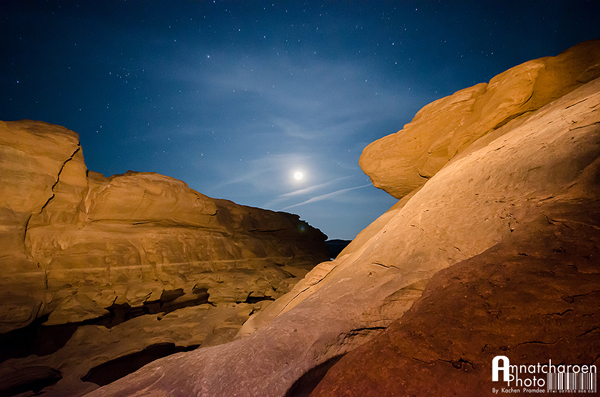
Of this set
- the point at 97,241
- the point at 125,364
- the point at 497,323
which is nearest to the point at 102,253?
the point at 97,241

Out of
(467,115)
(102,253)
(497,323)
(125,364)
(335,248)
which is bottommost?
(125,364)

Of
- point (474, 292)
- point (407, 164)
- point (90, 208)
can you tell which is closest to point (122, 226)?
point (90, 208)

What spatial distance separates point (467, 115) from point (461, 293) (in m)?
5.33

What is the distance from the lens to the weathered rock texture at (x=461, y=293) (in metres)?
1.33

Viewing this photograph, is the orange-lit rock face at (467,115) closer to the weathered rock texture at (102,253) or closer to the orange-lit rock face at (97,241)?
the weathered rock texture at (102,253)

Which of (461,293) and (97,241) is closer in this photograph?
(461,293)

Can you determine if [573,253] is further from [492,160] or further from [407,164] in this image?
[407,164]

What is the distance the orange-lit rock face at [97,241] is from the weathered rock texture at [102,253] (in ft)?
0.11

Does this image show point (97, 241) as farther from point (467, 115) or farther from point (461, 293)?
point (467, 115)

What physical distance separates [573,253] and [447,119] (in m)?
5.01

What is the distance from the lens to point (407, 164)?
22.0ft

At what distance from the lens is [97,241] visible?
9148 mm

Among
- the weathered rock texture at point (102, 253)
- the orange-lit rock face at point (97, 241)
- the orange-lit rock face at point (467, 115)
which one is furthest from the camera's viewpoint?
the orange-lit rock face at point (97, 241)

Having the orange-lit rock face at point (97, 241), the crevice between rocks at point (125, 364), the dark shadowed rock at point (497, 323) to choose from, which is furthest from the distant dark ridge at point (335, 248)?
the dark shadowed rock at point (497, 323)
